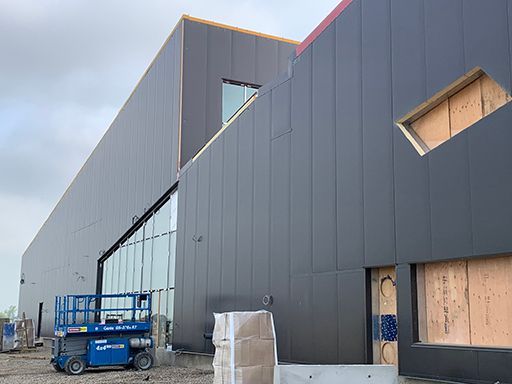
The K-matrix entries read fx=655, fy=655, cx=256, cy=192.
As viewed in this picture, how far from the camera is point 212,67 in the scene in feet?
81.1

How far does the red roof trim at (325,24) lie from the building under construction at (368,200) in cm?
4

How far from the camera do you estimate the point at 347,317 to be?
12375 millimetres

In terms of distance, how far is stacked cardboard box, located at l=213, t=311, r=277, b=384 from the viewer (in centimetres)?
1099

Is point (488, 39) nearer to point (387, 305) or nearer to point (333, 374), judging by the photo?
point (387, 305)

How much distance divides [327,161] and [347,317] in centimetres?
316

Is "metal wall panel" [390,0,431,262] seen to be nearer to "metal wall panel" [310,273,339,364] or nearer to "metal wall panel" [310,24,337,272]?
"metal wall panel" [310,24,337,272]

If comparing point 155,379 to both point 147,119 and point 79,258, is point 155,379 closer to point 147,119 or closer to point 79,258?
point 147,119

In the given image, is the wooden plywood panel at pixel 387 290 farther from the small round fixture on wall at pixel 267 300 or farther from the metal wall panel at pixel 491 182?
the small round fixture on wall at pixel 267 300

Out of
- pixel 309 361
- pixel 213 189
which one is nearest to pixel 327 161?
pixel 309 361

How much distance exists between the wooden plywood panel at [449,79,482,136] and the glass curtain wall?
14.6 meters

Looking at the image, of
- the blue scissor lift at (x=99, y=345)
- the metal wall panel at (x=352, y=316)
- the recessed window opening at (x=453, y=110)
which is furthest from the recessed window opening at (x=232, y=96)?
the recessed window opening at (x=453, y=110)

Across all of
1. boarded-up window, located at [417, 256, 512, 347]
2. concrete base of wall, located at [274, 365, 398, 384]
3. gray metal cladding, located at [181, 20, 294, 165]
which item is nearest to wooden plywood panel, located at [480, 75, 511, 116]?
boarded-up window, located at [417, 256, 512, 347]

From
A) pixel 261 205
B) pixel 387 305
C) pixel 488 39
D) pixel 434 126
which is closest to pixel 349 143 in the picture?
pixel 434 126

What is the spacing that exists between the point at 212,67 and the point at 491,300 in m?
17.4
